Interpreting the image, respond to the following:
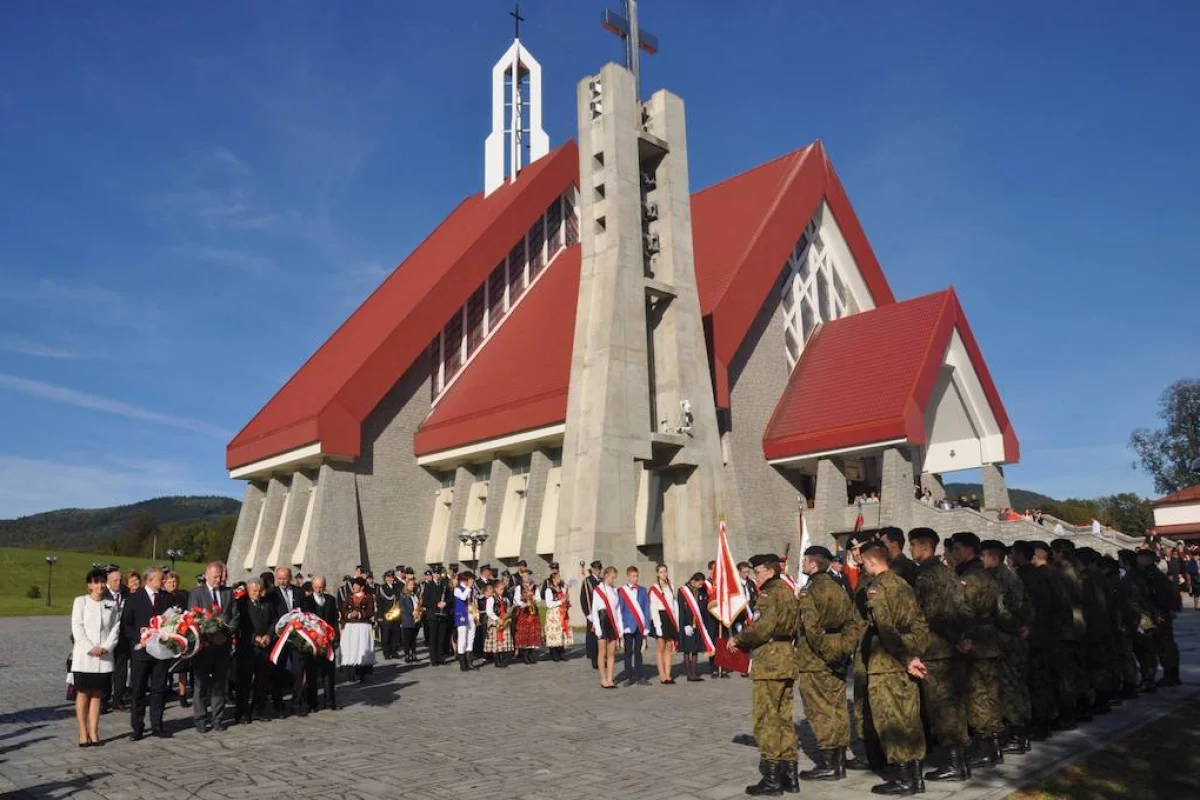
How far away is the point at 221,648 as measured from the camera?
9719mm

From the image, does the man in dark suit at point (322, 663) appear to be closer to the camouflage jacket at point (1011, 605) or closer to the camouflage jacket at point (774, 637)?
the camouflage jacket at point (774, 637)

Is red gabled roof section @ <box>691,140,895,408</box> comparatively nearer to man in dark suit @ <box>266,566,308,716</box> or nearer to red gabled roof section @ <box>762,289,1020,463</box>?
red gabled roof section @ <box>762,289,1020,463</box>

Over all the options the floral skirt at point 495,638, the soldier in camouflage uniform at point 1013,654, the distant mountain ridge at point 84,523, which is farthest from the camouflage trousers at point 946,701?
the distant mountain ridge at point 84,523

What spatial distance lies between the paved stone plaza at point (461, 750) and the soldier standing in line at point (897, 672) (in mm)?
273

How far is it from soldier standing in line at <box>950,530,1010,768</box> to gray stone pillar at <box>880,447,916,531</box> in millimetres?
20195

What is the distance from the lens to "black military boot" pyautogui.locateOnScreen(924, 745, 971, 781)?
670 cm

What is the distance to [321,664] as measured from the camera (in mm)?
11062

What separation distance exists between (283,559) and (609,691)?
81.3 feet

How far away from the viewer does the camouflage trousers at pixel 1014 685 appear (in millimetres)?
7438

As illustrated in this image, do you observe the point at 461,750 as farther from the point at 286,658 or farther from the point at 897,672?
the point at 897,672

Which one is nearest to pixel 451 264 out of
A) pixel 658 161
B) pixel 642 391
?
pixel 658 161

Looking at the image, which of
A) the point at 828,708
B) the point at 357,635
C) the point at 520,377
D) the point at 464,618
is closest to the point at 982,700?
the point at 828,708

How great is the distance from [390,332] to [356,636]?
19.2 m

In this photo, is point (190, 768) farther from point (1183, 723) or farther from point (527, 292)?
point (527, 292)
